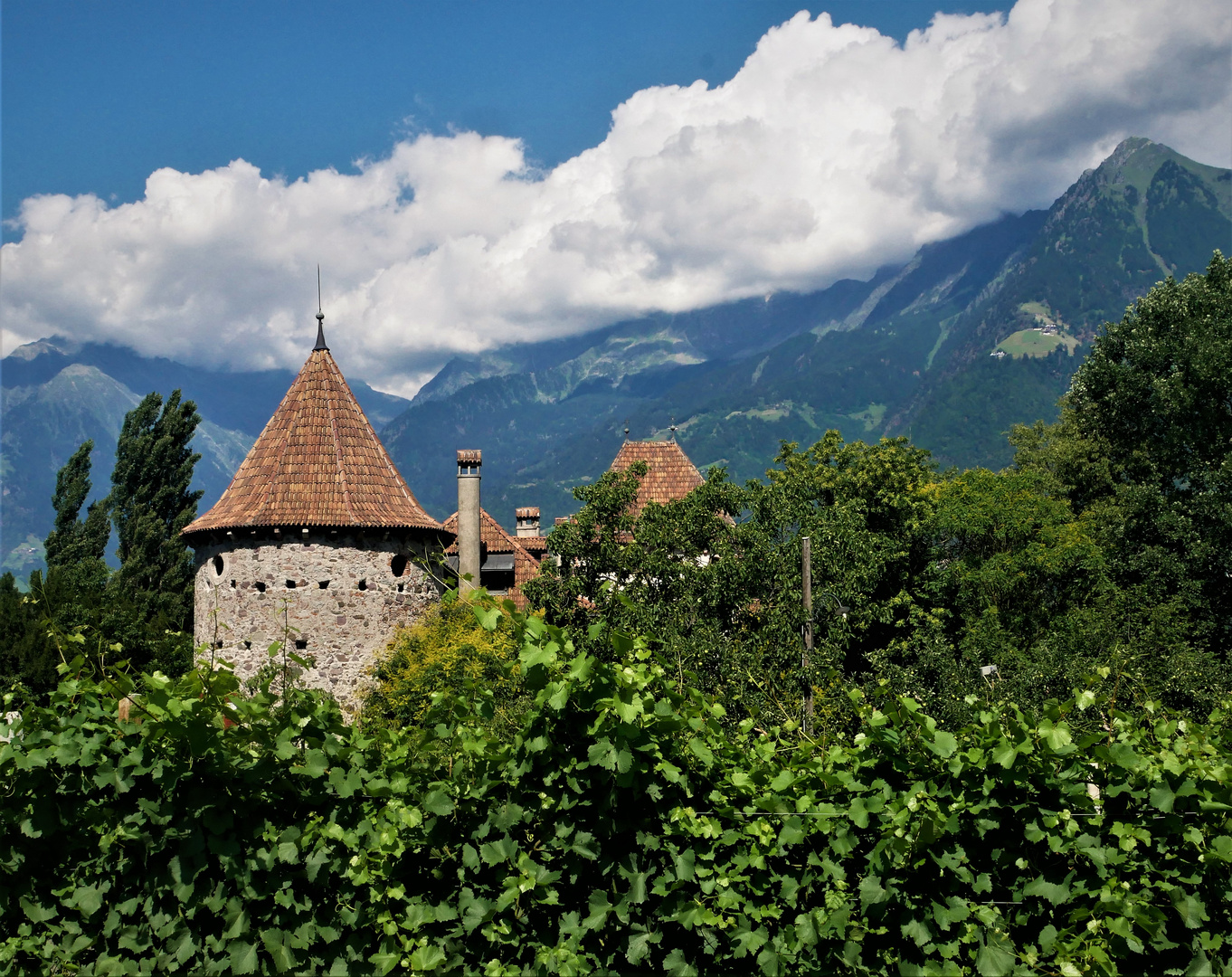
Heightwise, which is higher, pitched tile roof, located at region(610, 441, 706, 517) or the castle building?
pitched tile roof, located at region(610, 441, 706, 517)

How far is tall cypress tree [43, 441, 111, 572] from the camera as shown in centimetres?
4569

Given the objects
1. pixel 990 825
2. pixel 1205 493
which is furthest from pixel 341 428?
pixel 1205 493

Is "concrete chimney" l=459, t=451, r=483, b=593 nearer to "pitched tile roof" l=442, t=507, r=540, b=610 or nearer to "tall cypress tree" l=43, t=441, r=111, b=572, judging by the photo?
"pitched tile roof" l=442, t=507, r=540, b=610

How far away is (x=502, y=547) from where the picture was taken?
35.6 m

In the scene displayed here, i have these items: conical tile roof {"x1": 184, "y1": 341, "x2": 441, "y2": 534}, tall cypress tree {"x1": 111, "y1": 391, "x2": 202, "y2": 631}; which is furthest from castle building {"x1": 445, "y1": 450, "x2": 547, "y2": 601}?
tall cypress tree {"x1": 111, "y1": 391, "x2": 202, "y2": 631}

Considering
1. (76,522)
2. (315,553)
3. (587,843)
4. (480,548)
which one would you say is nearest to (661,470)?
(480,548)

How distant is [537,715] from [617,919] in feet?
3.93

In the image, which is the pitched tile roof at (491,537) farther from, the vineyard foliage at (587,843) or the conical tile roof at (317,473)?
the vineyard foliage at (587,843)

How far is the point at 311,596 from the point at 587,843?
65.2ft

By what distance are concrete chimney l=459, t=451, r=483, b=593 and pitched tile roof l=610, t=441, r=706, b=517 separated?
228 inches

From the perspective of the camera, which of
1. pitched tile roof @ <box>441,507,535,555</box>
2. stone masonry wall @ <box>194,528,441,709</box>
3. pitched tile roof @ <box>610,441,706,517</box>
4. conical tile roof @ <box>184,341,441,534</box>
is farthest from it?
pitched tile roof @ <box>441,507,535,555</box>

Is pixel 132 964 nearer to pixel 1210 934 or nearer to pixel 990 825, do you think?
pixel 990 825

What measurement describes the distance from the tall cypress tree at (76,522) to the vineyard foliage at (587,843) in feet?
153

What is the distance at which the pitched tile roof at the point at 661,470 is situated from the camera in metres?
34.9
